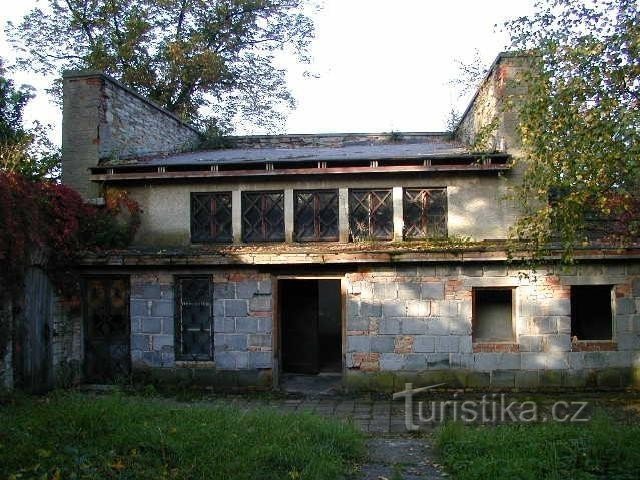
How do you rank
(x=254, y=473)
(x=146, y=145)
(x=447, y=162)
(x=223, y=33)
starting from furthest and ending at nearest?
(x=223, y=33) → (x=146, y=145) → (x=447, y=162) → (x=254, y=473)

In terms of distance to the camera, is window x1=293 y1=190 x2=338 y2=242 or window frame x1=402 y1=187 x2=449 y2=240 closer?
window frame x1=402 y1=187 x2=449 y2=240

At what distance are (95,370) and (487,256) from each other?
755 centimetres

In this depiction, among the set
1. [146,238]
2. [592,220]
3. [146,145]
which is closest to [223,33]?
[146,145]

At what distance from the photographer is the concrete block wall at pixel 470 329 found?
9789 millimetres

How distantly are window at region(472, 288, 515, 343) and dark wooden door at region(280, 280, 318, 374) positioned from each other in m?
3.61

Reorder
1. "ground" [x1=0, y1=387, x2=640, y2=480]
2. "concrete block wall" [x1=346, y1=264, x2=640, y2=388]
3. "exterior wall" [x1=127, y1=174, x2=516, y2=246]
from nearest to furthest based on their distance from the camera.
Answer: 1. "ground" [x1=0, y1=387, x2=640, y2=480]
2. "concrete block wall" [x1=346, y1=264, x2=640, y2=388]
3. "exterior wall" [x1=127, y1=174, x2=516, y2=246]

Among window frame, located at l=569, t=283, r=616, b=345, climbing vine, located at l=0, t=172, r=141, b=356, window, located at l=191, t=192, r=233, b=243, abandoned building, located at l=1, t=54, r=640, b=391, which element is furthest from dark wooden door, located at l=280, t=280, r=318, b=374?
window frame, located at l=569, t=283, r=616, b=345

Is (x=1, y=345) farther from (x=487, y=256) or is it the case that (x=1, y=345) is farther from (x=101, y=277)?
(x=487, y=256)

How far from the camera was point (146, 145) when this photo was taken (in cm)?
1375

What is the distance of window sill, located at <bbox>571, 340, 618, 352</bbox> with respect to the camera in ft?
32.1

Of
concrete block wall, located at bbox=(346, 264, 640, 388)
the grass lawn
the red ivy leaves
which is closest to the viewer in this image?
the grass lawn

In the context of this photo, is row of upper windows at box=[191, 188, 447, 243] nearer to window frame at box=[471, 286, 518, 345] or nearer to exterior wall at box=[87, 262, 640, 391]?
exterior wall at box=[87, 262, 640, 391]

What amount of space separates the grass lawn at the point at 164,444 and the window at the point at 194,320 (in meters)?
2.97

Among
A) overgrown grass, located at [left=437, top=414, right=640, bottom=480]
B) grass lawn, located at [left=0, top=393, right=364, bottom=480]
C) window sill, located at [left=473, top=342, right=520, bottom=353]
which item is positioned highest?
window sill, located at [left=473, top=342, right=520, bottom=353]
